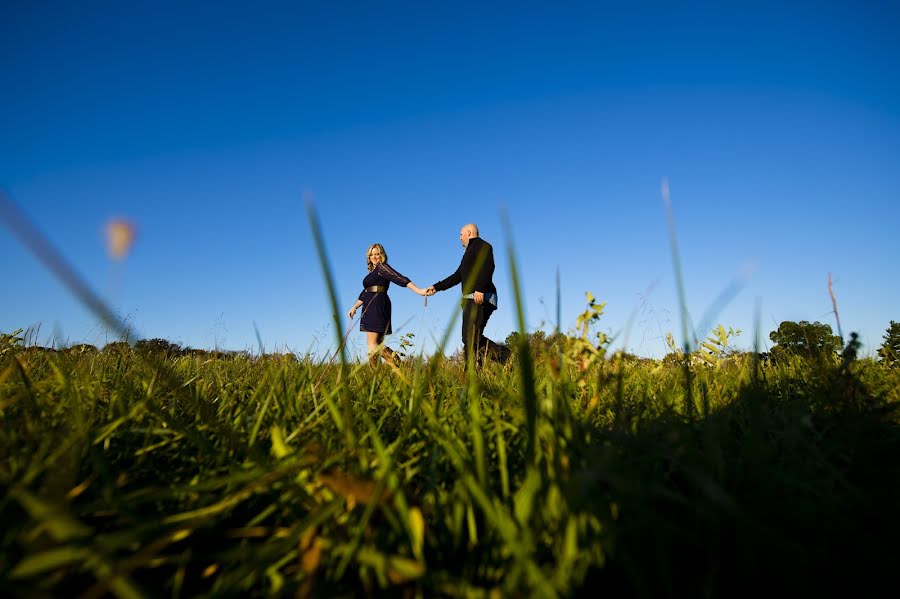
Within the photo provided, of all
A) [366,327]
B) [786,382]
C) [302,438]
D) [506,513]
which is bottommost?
[506,513]

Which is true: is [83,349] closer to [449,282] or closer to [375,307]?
[449,282]

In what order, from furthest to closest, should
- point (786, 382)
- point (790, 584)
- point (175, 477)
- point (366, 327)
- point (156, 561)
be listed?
point (366, 327)
point (786, 382)
point (175, 477)
point (156, 561)
point (790, 584)

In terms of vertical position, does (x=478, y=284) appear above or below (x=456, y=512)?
above

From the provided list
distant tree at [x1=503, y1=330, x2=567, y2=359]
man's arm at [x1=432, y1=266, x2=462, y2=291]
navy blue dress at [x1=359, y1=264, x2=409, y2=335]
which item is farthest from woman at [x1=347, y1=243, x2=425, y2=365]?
distant tree at [x1=503, y1=330, x2=567, y2=359]

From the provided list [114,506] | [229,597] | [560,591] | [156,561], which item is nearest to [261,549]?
[229,597]

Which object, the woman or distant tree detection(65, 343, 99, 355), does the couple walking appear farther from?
distant tree detection(65, 343, 99, 355)

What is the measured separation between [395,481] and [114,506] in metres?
0.58

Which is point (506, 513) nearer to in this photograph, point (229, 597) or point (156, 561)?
point (229, 597)

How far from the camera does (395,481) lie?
38.8 inches

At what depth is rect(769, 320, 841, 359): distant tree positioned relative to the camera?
2.91 metres

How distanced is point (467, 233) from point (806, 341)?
6345mm

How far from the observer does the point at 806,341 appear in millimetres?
2875

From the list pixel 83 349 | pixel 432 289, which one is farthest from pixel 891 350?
pixel 432 289

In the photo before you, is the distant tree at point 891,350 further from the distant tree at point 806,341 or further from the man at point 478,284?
the man at point 478,284
